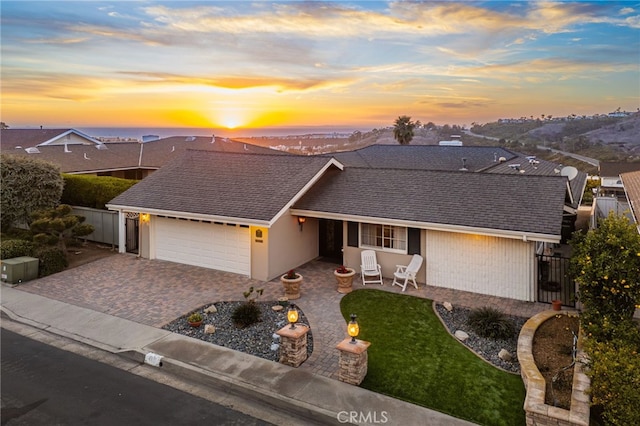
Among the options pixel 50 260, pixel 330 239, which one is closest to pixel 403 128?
pixel 330 239

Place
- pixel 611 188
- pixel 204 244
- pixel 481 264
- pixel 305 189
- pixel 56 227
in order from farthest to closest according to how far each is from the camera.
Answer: pixel 611 188 < pixel 56 227 < pixel 204 244 < pixel 305 189 < pixel 481 264

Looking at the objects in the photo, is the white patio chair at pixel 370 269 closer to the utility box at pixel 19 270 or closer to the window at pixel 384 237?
the window at pixel 384 237

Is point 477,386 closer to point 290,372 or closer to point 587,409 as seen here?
point 587,409

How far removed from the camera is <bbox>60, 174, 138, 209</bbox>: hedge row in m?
21.2

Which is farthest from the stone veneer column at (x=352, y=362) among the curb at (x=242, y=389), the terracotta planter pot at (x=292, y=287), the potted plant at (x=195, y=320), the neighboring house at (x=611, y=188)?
the neighboring house at (x=611, y=188)

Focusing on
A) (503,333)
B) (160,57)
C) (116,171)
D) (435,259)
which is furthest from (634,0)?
(116,171)

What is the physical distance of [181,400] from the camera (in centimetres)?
845

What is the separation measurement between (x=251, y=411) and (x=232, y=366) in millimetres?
1555

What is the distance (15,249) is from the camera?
16.4 meters

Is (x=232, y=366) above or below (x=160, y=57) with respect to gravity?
below

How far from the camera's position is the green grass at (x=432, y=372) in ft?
26.3

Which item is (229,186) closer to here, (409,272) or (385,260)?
(385,260)

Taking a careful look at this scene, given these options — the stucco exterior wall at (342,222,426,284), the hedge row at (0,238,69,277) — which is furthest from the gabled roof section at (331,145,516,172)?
the hedge row at (0,238,69,277)

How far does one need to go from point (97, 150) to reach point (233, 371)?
30.0 metres
